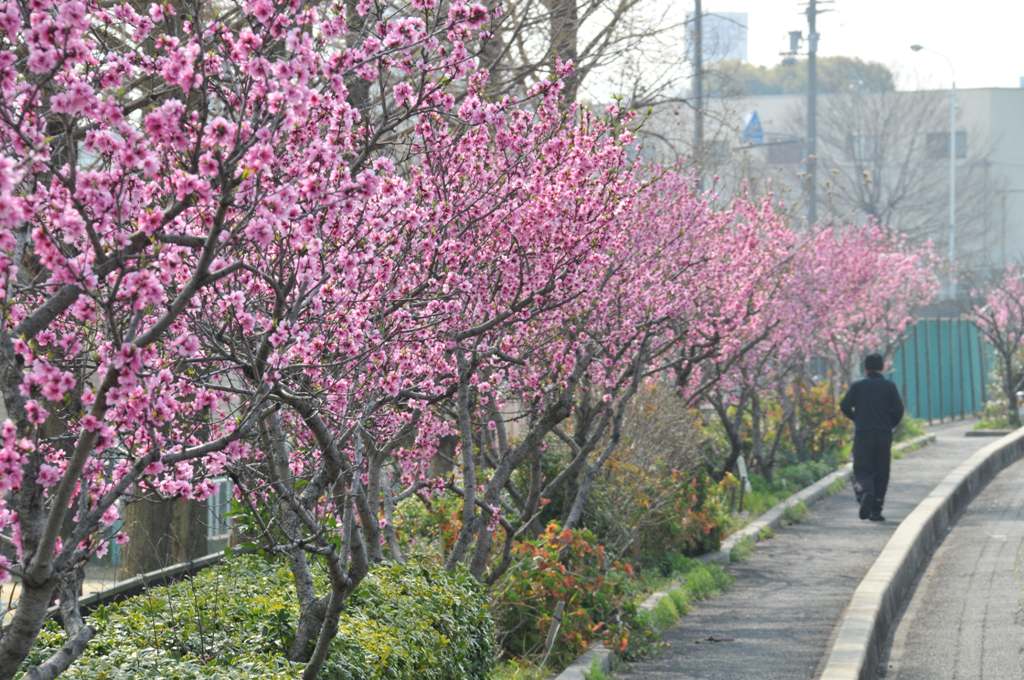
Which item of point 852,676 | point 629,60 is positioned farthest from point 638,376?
point 629,60

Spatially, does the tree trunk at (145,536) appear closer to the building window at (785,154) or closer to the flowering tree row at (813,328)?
the flowering tree row at (813,328)

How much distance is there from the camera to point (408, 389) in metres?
7.25

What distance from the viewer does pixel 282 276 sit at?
16.1 feet

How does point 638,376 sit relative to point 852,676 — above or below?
above

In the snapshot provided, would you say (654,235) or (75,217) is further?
(654,235)

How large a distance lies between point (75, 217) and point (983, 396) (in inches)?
1514

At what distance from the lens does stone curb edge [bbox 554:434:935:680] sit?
911cm

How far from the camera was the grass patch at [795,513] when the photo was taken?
56.1 ft

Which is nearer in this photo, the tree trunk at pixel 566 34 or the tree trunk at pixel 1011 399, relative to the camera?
the tree trunk at pixel 566 34

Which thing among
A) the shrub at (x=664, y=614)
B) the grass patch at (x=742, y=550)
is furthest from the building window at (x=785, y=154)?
the shrub at (x=664, y=614)

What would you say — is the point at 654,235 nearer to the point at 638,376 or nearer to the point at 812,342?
the point at 638,376

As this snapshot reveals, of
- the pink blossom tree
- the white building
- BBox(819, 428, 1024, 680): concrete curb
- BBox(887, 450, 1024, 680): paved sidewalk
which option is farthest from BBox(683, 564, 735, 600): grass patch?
the white building

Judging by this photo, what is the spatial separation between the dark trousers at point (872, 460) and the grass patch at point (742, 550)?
2.17 m

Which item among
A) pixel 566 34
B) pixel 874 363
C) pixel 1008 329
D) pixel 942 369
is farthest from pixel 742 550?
pixel 942 369
